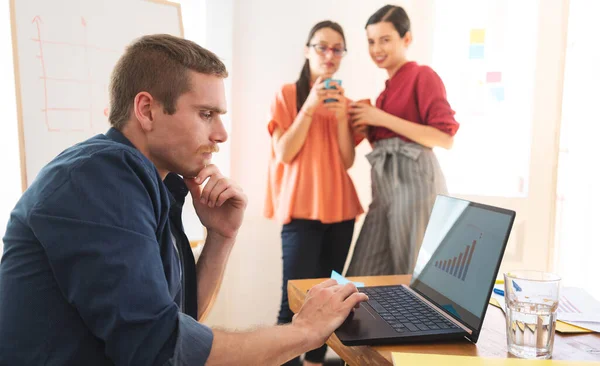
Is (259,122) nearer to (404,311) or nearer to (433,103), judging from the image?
(433,103)

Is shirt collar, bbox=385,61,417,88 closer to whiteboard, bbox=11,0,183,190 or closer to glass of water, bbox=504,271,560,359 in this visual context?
whiteboard, bbox=11,0,183,190

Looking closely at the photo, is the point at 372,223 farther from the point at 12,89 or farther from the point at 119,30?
the point at 12,89

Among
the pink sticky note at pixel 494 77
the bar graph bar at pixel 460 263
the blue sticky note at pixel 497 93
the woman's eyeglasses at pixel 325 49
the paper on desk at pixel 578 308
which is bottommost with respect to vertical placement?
the paper on desk at pixel 578 308

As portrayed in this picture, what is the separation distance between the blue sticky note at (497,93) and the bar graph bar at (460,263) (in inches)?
57.9

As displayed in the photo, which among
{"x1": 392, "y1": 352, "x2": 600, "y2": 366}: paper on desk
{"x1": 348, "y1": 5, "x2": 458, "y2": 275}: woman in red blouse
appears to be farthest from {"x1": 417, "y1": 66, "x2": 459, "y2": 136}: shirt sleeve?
{"x1": 392, "y1": 352, "x2": 600, "y2": 366}: paper on desk

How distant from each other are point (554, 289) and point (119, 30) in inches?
69.2

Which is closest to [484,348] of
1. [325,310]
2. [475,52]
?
[325,310]

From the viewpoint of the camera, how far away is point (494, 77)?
7.30 ft

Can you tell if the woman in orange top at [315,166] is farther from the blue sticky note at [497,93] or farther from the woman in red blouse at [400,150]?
the blue sticky note at [497,93]

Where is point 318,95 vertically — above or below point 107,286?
above

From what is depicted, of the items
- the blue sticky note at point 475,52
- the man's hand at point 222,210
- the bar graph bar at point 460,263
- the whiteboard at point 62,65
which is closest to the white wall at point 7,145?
the whiteboard at point 62,65

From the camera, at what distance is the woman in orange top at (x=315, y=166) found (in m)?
2.02

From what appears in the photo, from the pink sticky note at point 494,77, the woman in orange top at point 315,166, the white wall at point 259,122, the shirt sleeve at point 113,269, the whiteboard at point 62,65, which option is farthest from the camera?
the white wall at point 259,122

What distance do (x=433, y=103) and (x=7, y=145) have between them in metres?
1.53
